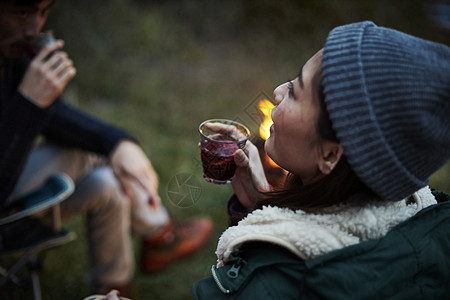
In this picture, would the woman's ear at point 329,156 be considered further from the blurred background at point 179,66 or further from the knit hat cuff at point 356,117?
the blurred background at point 179,66

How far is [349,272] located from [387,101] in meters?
0.44

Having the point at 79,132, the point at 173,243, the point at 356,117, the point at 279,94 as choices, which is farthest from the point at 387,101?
the point at 173,243

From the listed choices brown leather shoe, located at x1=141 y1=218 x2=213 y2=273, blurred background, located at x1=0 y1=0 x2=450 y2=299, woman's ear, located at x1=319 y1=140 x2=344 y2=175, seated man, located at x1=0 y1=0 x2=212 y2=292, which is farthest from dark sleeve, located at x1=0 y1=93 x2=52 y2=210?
woman's ear, located at x1=319 y1=140 x2=344 y2=175

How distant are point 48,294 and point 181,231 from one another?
0.94m

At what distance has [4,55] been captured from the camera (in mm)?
2105

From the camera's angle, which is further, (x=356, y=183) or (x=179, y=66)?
(x=179, y=66)

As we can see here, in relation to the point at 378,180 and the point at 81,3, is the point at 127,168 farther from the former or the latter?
the point at 81,3

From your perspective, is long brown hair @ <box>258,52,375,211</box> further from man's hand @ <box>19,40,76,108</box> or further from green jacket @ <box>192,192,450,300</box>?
man's hand @ <box>19,40,76,108</box>

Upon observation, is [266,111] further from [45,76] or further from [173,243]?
[173,243]

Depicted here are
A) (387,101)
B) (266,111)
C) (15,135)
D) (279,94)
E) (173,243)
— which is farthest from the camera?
(173,243)

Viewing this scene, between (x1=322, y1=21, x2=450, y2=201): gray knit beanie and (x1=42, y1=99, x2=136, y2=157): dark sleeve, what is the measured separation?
1637 mm

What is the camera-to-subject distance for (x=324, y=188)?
3.92ft

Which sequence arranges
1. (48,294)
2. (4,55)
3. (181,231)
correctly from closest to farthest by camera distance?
(4,55) → (48,294) → (181,231)

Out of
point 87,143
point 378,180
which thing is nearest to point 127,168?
point 87,143
